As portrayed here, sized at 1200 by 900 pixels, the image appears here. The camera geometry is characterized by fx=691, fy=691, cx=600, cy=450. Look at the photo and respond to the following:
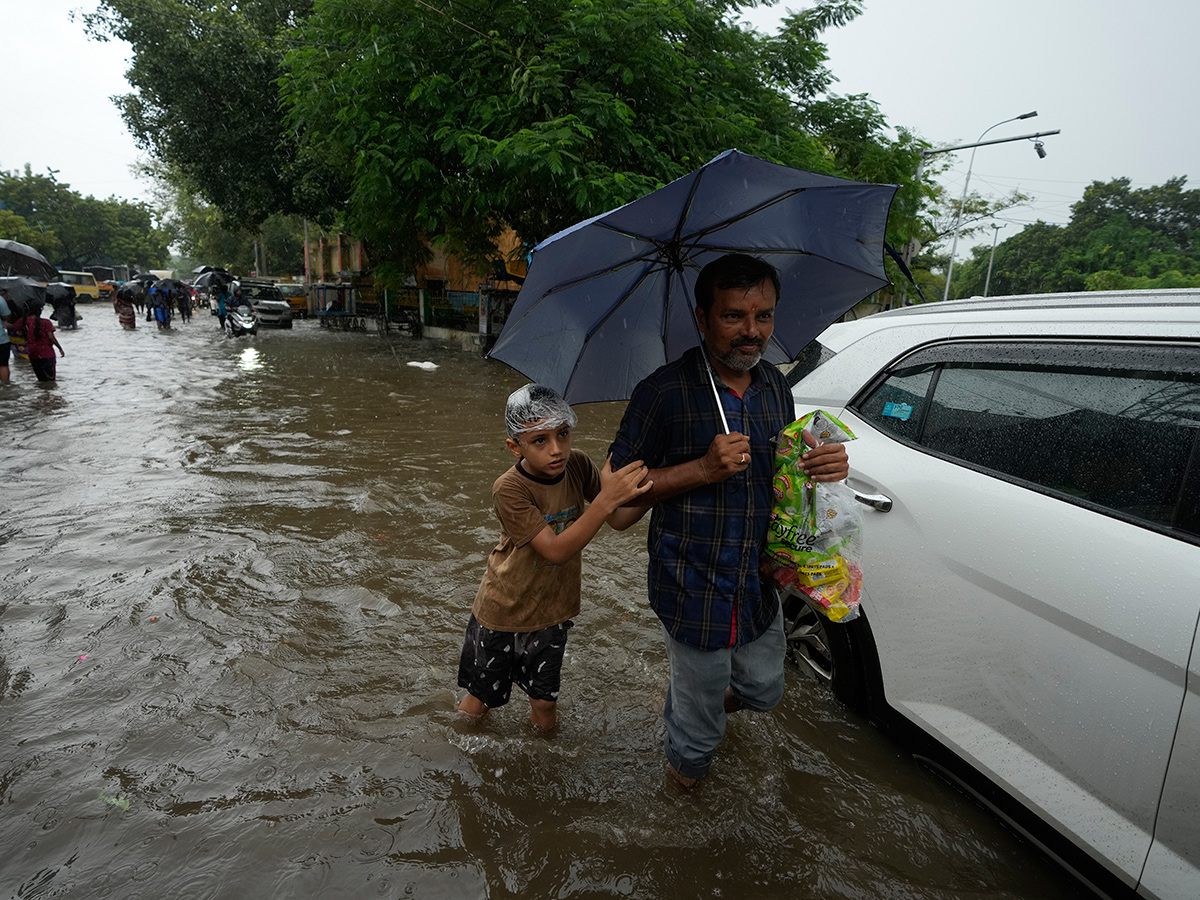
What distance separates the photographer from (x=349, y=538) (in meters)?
5.25

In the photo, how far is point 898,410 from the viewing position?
2.74 meters

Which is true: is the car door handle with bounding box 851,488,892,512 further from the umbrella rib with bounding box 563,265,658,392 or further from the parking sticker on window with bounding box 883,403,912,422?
the umbrella rib with bounding box 563,265,658,392

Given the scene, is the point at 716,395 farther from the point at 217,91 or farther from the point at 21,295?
the point at 217,91

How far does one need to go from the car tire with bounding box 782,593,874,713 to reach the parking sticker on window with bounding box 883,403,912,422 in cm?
80

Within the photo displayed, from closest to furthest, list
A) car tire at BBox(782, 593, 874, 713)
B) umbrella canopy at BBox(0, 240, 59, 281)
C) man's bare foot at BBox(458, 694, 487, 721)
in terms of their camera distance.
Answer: car tire at BBox(782, 593, 874, 713) → man's bare foot at BBox(458, 694, 487, 721) → umbrella canopy at BBox(0, 240, 59, 281)

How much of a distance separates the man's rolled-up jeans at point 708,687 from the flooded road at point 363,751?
329 millimetres

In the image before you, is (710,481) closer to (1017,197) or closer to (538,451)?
(538,451)

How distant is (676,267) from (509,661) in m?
1.61

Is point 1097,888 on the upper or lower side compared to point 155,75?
lower

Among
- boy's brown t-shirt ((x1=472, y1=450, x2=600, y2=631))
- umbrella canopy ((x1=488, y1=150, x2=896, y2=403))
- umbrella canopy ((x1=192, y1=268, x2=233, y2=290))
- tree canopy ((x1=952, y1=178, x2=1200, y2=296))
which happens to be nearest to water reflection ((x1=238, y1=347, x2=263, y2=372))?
umbrella canopy ((x1=192, y1=268, x2=233, y2=290))

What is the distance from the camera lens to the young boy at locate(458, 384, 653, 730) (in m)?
2.28

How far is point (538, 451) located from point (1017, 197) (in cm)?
4555

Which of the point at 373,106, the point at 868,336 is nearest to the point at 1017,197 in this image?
the point at 373,106

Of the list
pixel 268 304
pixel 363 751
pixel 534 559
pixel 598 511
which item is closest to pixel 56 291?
pixel 268 304
